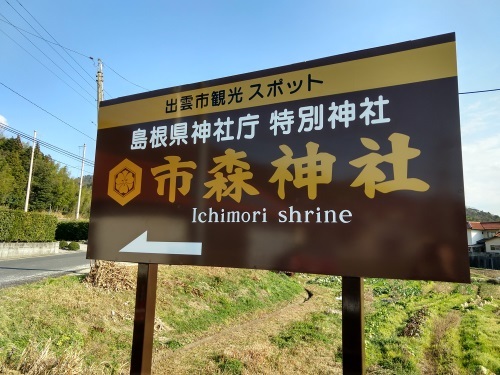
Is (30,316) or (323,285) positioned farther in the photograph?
(323,285)

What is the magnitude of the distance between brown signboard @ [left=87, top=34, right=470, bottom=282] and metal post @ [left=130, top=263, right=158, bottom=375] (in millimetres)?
200

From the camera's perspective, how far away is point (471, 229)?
2402 inches

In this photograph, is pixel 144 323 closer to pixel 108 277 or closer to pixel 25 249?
pixel 108 277

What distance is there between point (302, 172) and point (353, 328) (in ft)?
3.90

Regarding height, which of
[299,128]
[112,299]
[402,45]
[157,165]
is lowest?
[112,299]

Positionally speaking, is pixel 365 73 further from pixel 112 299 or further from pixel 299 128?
pixel 112 299

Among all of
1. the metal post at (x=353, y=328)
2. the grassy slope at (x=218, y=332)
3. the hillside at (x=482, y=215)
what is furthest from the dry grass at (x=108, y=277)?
the hillside at (x=482, y=215)

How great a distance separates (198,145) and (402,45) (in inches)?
72.3

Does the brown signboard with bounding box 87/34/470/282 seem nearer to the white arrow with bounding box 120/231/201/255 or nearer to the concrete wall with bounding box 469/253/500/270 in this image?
the white arrow with bounding box 120/231/201/255

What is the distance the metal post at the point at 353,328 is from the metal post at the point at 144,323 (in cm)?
176

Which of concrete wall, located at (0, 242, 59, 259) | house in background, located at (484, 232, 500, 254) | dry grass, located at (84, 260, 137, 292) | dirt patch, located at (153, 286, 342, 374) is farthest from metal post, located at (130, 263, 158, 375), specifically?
house in background, located at (484, 232, 500, 254)

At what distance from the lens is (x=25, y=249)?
2109 cm

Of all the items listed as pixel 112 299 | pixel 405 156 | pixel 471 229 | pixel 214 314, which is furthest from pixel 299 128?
pixel 471 229

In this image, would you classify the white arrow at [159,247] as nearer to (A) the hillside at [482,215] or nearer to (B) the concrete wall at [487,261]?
(B) the concrete wall at [487,261]
